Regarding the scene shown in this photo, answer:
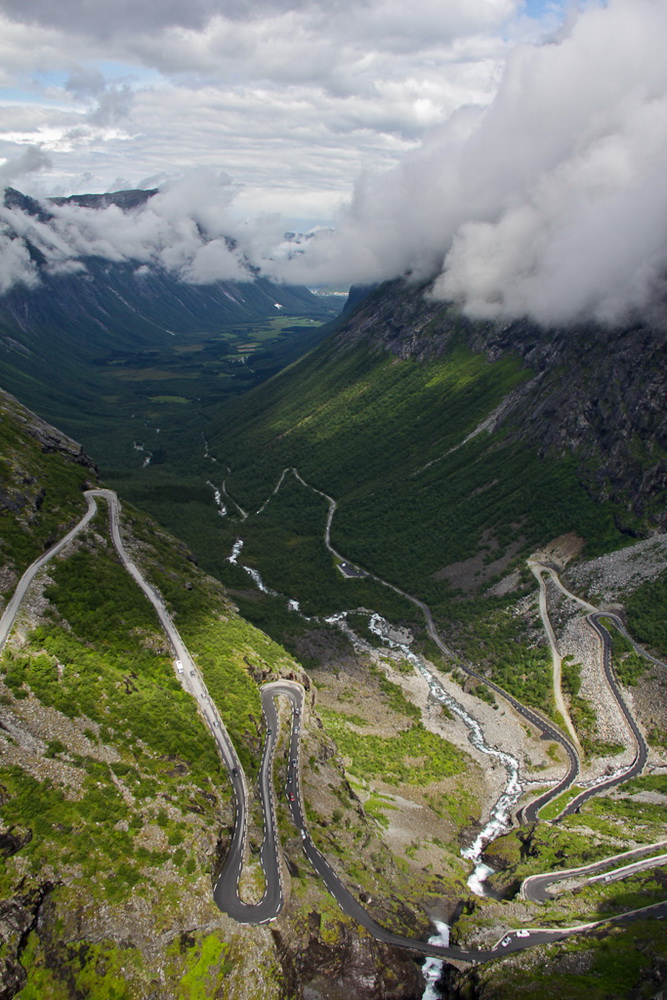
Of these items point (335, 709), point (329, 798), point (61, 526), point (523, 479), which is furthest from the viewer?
point (523, 479)

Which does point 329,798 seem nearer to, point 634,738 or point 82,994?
point 82,994

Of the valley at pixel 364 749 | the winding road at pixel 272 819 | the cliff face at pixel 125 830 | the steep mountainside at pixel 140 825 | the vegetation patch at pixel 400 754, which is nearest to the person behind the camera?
the cliff face at pixel 125 830

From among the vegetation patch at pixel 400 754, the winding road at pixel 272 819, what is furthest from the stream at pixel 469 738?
the vegetation patch at pixel 400 754

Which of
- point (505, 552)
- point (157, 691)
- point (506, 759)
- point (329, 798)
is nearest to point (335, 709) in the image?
point (506, 759)

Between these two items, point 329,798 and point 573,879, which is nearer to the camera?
point 573,879

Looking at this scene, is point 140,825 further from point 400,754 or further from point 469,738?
point 469,738

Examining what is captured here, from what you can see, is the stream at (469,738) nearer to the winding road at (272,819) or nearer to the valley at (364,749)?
the valley at (364,749)

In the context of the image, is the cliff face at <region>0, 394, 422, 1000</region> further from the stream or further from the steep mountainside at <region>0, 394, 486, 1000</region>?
the stream

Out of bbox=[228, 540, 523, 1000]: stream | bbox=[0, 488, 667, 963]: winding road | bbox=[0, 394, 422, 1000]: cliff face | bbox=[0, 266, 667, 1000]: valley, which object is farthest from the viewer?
bbox=[228, 540, 523, 1000]: stream

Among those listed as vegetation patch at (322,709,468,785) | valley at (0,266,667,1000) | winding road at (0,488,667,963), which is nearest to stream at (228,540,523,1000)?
valley at (0,266,667,1000)
